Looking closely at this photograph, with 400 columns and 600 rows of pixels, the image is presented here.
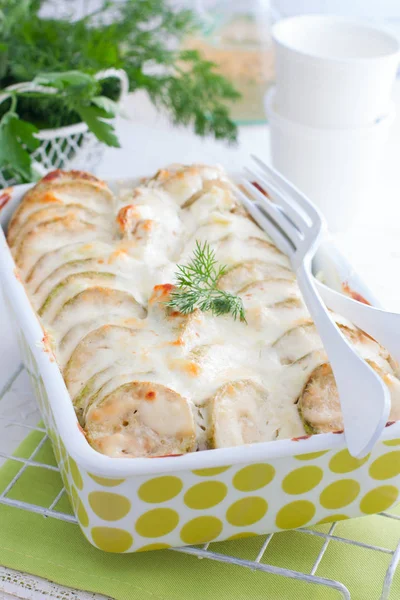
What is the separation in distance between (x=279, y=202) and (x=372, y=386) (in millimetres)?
915

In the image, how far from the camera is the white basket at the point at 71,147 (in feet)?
9.62

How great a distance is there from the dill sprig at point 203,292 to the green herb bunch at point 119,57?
1170 millimetres

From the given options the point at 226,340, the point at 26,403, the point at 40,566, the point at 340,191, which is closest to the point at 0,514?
the point at 40,566

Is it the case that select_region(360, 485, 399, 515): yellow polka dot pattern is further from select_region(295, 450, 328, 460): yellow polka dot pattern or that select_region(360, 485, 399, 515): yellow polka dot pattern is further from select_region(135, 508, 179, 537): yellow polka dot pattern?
select_region(135, 508, 179, 537): yellow polka dot pattern

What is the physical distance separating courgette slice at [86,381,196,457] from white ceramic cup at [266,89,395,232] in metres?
1.60

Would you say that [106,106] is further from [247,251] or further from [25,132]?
[247,251]

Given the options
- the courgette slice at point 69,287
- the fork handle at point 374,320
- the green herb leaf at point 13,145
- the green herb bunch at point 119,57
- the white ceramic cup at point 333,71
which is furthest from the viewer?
the green herb bunch at point 119,57

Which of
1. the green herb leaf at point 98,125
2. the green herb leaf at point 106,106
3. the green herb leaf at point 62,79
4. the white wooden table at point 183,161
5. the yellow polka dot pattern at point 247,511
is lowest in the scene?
the white wooden table at point 183,161

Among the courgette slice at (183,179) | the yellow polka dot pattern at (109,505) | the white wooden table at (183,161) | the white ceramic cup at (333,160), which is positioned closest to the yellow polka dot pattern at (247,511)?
the yellow polka dot pattern at (109,505)

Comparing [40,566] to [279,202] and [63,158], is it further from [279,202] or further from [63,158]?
[63,158]

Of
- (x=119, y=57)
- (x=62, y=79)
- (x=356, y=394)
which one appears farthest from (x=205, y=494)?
(x=119, y=57)

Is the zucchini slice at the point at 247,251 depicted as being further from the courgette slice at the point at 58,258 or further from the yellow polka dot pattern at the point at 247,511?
the yellow polka dot pattern at the point at 247,511

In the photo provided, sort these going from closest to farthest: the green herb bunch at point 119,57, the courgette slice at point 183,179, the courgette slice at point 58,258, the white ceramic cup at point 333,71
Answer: the courgette slice at point 58,258
the courgette slice at point 183,179
the white ceramic cup at point 333,71
the green herb bunch at point 119,57

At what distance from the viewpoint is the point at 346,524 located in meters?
1.89
